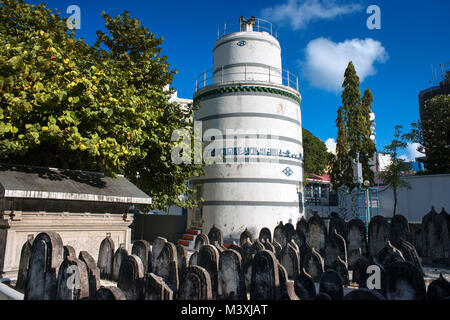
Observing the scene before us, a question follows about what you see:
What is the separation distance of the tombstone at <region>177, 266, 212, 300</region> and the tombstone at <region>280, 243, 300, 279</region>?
444cm

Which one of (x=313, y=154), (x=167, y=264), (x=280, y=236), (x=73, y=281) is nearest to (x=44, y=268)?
(x=73, y=281)

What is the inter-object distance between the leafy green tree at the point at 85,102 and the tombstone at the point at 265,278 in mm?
5583

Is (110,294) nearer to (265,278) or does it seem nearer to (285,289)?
(265,278)

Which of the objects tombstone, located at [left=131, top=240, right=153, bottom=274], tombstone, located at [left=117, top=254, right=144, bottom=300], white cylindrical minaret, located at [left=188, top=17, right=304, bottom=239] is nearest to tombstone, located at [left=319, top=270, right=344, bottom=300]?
tombstone, located at [left=117, top=254, right=144, bottom=300]

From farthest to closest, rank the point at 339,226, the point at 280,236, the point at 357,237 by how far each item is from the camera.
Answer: the point at 280,236 < the point at 339,226 < the point at 357,237

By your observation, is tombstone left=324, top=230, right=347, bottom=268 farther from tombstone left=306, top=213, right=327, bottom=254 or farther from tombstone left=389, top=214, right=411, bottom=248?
tombstone left=389, top=214, right=411, bottom=248

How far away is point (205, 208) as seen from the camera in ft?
54.4

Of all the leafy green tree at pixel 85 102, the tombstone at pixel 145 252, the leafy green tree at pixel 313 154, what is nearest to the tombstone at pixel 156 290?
the tombstone at pixel 145 252

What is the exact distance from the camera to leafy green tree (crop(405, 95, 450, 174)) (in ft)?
87.4

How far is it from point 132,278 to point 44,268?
176 centimetres

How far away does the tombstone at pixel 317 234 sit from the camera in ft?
39.3

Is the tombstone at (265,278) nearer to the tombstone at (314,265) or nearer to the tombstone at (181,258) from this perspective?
the tombstone at (181,258)

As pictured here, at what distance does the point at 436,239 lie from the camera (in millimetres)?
10945
